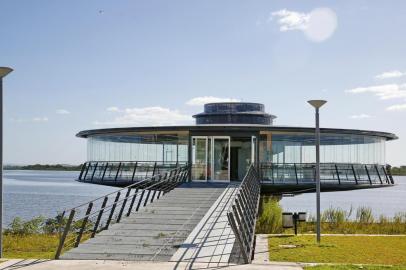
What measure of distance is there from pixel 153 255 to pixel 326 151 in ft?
59.2

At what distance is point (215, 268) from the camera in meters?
9.94

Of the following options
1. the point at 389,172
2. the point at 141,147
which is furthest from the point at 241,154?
the point at 389,172

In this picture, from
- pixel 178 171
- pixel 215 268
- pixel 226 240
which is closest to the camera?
pixel 215 268

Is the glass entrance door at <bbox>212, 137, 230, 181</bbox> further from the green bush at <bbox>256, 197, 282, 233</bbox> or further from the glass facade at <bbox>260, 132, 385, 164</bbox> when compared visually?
the green bush at <bbox>256, 197, 282, 233</bbox>

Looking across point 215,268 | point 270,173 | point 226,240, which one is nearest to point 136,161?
point 270,173

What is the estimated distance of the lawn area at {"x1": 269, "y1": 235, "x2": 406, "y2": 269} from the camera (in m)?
13.0

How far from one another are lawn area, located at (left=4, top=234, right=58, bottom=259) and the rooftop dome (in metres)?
14.6

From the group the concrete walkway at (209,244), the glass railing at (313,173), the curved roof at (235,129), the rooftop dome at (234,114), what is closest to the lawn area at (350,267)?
the concrete walkway at (209,244)

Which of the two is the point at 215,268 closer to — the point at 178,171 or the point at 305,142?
the point at 178,171

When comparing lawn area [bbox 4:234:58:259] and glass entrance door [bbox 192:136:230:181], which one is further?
glass entrance door [bbox 192:136:230:181]

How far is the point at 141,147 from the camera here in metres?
27.9

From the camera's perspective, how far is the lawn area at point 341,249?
1295 centimetres

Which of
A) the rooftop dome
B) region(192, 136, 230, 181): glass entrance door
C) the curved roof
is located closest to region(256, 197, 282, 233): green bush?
region(192, 136, 230, 181): glass entrance door

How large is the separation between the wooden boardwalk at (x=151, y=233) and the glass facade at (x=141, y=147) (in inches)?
292
